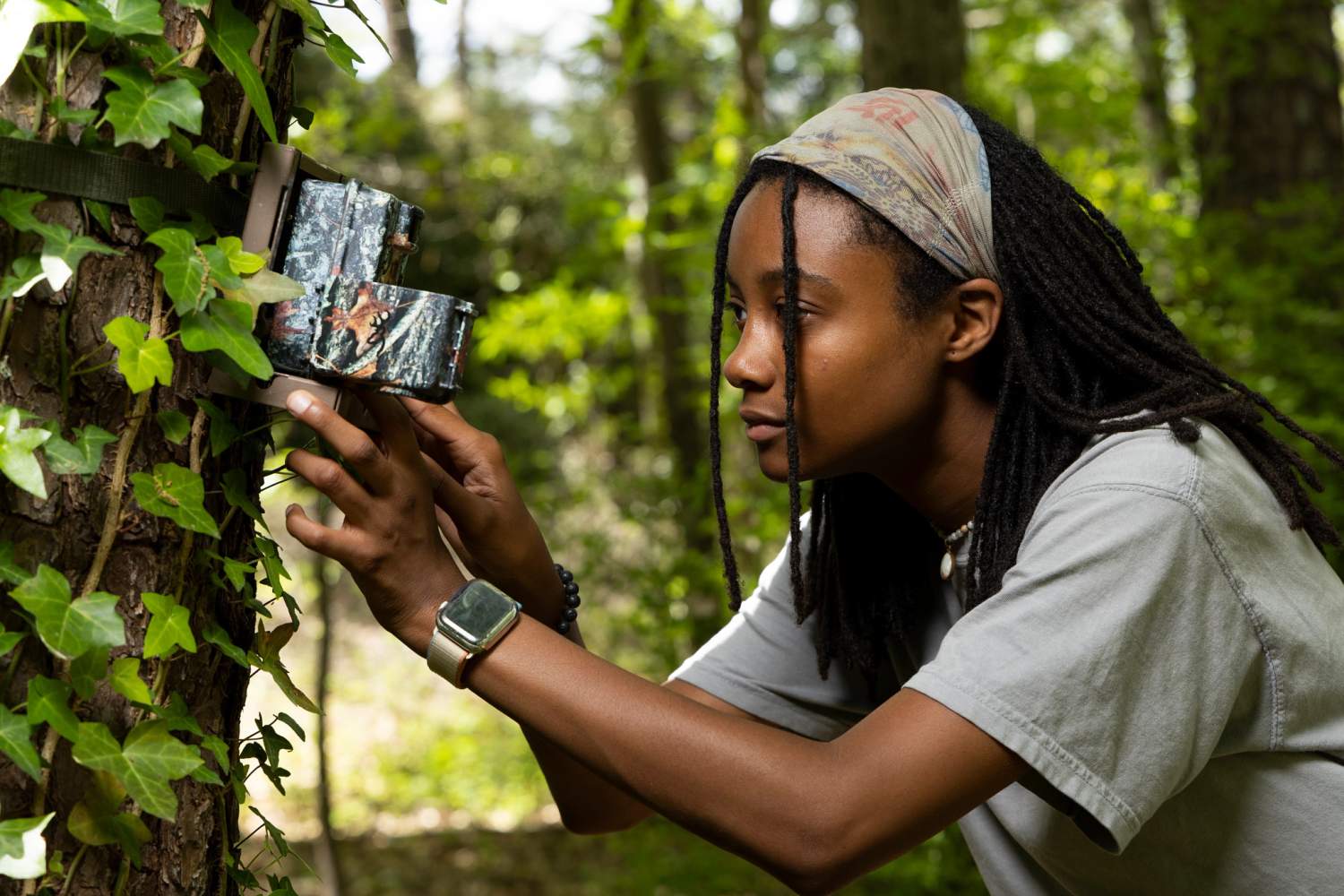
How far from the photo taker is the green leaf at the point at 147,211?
1.18m

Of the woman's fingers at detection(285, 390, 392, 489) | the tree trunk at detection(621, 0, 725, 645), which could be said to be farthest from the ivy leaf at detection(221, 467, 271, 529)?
the tree trunk at detection(621, 0, 725, 645)

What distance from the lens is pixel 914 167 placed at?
5.74 ft

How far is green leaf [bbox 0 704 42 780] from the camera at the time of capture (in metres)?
1.07

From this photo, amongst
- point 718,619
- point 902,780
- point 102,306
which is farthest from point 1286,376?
point 102,306

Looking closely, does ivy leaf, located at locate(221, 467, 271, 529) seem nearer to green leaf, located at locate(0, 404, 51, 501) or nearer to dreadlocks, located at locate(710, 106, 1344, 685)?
green leaf, located at locate(0, 404, 51, 501)

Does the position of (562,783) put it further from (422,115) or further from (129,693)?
(422,115)

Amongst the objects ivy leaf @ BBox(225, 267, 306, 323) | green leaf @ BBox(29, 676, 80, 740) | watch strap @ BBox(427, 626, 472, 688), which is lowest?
watch strap @ BBox(427, 626, 472, 688)

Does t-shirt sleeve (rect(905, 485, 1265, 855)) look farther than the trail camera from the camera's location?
Yes

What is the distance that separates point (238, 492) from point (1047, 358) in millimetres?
1116

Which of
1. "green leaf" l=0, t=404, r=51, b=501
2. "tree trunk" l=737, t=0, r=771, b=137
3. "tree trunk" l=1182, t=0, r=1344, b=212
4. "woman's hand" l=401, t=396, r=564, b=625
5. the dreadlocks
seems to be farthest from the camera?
"tree trunk" l=737, t=0, r=771, b=137

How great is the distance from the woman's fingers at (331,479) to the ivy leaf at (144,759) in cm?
28

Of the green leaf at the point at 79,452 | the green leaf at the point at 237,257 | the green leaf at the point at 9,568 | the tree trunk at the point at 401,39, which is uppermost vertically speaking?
the tree trunk at the point at 401,39

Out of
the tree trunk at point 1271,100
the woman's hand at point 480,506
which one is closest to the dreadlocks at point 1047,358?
the woman's hand at point 480,506

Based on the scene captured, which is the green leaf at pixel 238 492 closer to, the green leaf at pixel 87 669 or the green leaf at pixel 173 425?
the green leaf at pixel 173 425
